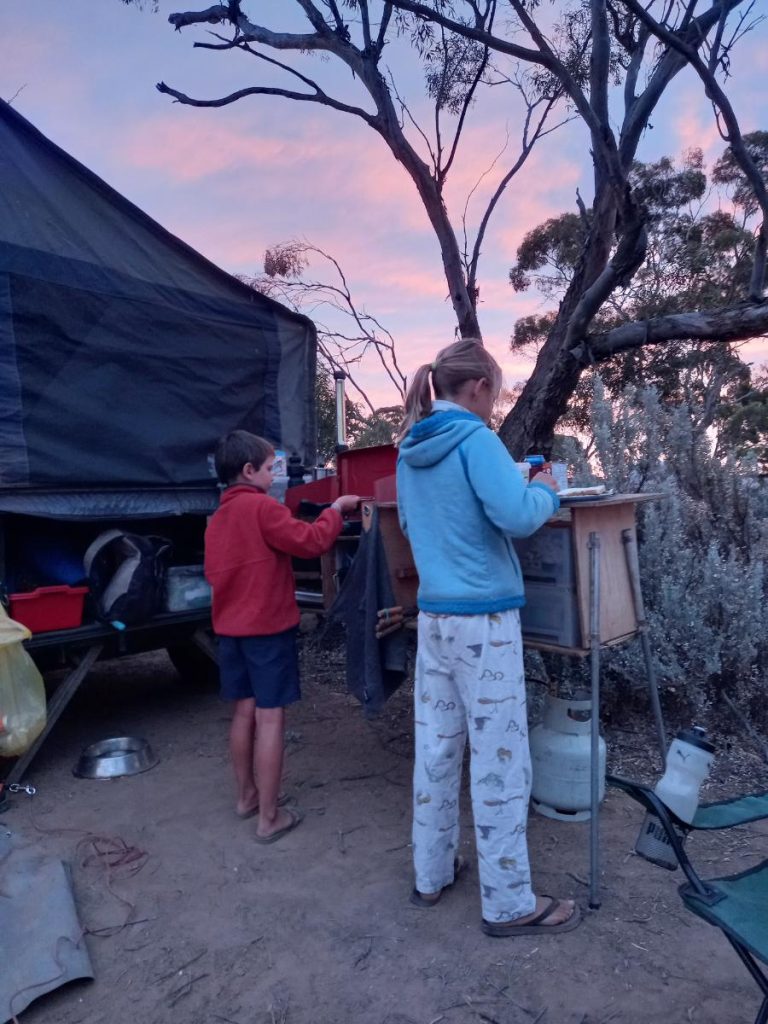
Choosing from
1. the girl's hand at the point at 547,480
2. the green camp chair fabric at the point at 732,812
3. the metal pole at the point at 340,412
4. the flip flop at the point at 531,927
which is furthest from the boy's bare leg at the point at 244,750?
the metal pole at the point at 340,412

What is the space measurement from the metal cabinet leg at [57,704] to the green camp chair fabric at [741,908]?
125 inches

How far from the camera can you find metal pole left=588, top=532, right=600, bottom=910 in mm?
2750

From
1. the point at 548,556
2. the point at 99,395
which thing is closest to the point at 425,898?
the point at 548,556

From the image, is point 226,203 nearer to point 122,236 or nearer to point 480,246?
point 480,246

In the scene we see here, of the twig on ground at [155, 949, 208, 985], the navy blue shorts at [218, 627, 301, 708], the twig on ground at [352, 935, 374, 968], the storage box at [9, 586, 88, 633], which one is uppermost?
the storage box at [9, 586, 88, 633]

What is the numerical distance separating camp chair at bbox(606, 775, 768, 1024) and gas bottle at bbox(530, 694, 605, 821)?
992 mm

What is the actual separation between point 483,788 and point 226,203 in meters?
8.55

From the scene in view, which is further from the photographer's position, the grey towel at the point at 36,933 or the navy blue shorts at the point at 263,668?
the navy blue shorts at the point at 263,668

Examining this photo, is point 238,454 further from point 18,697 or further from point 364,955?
point 364,955

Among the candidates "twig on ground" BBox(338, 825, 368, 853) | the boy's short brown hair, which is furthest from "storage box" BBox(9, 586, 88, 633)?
"twig on ground" BBox(338, 825, 368, 853)

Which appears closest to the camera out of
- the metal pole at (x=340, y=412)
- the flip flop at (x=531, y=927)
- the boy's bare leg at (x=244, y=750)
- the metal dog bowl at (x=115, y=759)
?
the flip flop at (x=531, y=927)

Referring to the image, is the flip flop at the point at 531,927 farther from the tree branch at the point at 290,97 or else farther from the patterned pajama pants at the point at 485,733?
the tree branch at the point at 290,97

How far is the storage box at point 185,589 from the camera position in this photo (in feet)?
15.0

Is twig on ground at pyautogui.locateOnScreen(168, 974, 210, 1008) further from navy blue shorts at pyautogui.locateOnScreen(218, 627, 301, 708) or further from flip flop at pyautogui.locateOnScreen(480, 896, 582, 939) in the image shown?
navy blue shorts at pyautogui.locateOnScreen(218, 627, 301, 708)
